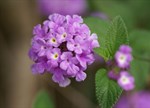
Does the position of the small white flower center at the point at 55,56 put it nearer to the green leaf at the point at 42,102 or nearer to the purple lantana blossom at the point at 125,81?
the purple lantana blossom at the point at 125,81

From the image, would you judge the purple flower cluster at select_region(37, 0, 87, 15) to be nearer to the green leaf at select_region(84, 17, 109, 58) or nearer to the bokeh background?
the bokeh background

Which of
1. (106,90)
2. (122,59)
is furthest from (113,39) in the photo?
(106,90)

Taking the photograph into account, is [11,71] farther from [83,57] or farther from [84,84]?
[83,57]

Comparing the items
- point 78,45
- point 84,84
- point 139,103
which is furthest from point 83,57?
point 84,84

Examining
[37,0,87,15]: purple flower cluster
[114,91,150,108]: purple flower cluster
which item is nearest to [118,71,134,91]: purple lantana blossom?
[114,91,150,108]: purple flower cluster

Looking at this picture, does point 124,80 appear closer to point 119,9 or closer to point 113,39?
point 113,39

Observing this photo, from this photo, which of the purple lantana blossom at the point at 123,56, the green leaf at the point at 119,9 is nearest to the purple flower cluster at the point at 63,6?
the green leaf at the point at 119,9
